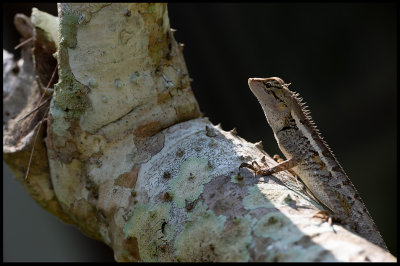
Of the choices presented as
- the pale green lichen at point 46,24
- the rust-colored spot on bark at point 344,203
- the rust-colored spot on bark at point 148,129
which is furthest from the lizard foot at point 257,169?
the pale green lichen at point 46,24

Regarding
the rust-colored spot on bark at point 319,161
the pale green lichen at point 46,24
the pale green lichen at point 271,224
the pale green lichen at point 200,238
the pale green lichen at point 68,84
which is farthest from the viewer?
the pale green lichen at point 46,24

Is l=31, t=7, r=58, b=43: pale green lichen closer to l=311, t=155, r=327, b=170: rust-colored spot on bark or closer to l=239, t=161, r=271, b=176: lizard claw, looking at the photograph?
l=239, t=161, r=271, b=176: lizard claw

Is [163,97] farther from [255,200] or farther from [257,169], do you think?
[255,200]

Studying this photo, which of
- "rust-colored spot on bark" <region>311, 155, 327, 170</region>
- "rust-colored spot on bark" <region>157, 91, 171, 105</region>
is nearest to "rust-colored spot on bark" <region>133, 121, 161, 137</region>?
"rust-colored spot on bark" <region>157, 91, 171, 105</region>

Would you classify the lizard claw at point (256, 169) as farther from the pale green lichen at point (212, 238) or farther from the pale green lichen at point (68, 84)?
the pale green lichen at point (68, 84)

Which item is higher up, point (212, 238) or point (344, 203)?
point (212, 238)

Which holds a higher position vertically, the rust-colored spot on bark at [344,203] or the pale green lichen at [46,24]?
the pale green lichen at [46,24]

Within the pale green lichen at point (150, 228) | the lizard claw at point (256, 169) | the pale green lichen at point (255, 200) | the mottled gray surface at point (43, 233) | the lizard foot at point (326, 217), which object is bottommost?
the mottled gray surface at point (43, 233)

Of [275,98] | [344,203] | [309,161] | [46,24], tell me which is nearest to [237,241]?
[344,203]
